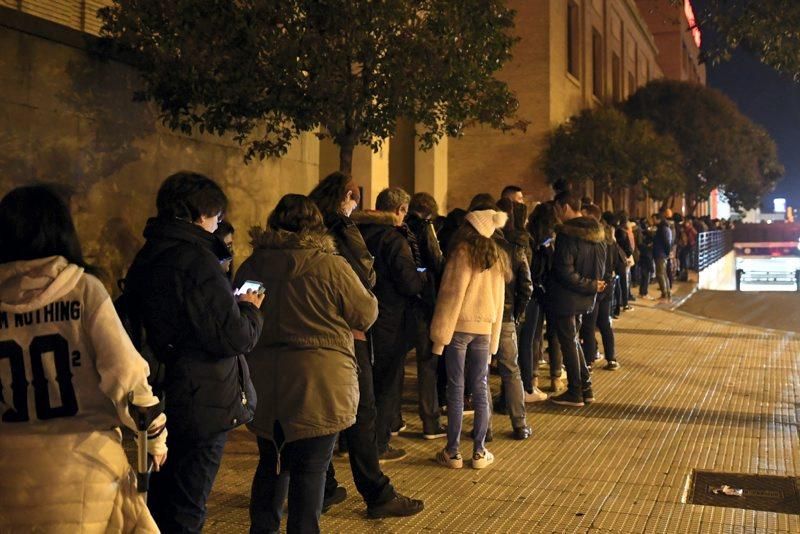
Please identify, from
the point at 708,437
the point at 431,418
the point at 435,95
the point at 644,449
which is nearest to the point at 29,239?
the point at 431,418

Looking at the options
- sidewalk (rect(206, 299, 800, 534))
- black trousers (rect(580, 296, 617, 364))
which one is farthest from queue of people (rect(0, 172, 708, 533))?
black trousers (rect(580, 296, 617, 364))

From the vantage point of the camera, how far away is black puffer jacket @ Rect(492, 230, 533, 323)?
22.3 feet

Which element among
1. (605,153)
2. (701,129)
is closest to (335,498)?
(605,153)

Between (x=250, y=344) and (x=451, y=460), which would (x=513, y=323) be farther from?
(x=250, y=344)

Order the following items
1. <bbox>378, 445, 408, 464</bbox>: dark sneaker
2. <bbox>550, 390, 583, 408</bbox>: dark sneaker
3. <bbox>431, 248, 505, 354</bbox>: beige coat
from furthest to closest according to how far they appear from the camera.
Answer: <bbox>550, 390, 583, 408</bbox>: dark sneaker → <bbox>378, 445, 408, 464</bbox>: dark sneaker → <bbox>431, 248, 505, 354</bbox>: beige coat

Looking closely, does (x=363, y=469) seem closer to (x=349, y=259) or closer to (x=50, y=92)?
(x=349, y=259)

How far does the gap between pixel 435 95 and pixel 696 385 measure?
4.13 meters

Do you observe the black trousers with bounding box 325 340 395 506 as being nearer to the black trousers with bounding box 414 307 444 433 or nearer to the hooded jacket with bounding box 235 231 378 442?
the hooded jacket with bounding box 235 231 378 442

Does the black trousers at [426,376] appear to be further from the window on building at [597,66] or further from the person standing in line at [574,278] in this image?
the window on building at [597,66]

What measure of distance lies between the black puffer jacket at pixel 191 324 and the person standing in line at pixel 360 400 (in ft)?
4.73

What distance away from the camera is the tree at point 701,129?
36469 millimetres

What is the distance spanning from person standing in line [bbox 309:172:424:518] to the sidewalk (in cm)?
9

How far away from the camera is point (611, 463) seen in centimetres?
633

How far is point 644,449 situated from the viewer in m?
6.71
